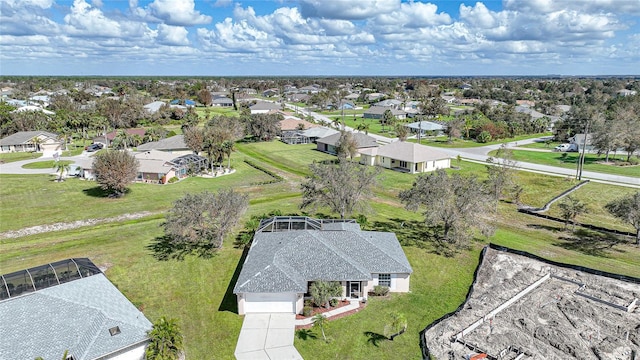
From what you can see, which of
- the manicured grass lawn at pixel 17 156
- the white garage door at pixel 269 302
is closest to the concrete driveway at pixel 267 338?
the white garage door at pixel 269 302

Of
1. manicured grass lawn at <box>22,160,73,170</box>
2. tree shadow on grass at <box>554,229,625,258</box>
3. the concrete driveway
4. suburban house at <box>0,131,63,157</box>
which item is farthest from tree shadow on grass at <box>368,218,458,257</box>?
suburban house at <box>0,131,63,157</box>

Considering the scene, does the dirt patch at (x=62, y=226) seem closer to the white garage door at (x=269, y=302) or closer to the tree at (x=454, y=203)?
the white garage door at (x=269, y=302)

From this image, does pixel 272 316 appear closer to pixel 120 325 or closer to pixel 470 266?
pixel 120 325

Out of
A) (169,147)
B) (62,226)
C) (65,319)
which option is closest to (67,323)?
(65,319)

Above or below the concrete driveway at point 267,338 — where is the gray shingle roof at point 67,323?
above

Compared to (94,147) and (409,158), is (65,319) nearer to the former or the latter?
(409,158)

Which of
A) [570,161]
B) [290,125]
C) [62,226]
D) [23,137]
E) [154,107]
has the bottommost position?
[62,226]

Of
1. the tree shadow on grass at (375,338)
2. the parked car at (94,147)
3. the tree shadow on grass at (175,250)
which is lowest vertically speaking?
the tree shadow on grass at (375,338)
